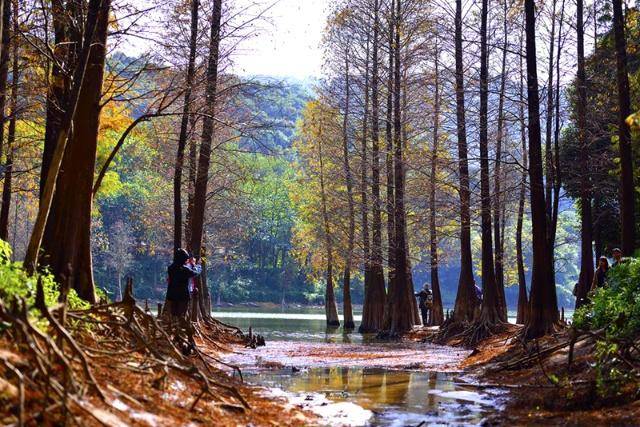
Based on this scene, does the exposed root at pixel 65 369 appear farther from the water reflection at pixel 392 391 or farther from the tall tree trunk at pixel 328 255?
the tall tree trunk at pixel 328 255

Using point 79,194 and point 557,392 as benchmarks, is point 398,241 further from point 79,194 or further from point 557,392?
point 557,392

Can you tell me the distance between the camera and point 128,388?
7.29 metres

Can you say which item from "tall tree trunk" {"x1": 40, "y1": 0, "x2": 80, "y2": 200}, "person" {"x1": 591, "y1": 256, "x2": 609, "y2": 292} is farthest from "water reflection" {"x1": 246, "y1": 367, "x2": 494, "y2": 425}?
"tall tree trunk" {"x1": 40, "y1": 0, "x2": 80, "y2": 200}

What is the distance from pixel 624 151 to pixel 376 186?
1714cm

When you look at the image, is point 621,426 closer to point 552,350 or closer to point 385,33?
point 552,350

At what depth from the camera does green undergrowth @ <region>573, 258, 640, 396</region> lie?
30.6 feet

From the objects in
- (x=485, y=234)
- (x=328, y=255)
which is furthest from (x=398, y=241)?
(x=328, y=255)

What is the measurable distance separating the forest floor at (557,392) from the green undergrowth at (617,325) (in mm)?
149

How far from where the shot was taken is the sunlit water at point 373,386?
958 centimetres

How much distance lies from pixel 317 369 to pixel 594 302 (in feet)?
16.2

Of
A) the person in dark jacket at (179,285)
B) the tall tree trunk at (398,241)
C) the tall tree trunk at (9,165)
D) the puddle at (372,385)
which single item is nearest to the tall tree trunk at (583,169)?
the tall tree trunk at (398,241)

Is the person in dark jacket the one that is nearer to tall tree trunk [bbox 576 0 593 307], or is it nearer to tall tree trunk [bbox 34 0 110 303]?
tall tree trunk [bbox 34 0 110 303]

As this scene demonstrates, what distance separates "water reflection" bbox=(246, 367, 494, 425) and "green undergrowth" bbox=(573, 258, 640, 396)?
4.58 ft

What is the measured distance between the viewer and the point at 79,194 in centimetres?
1341
